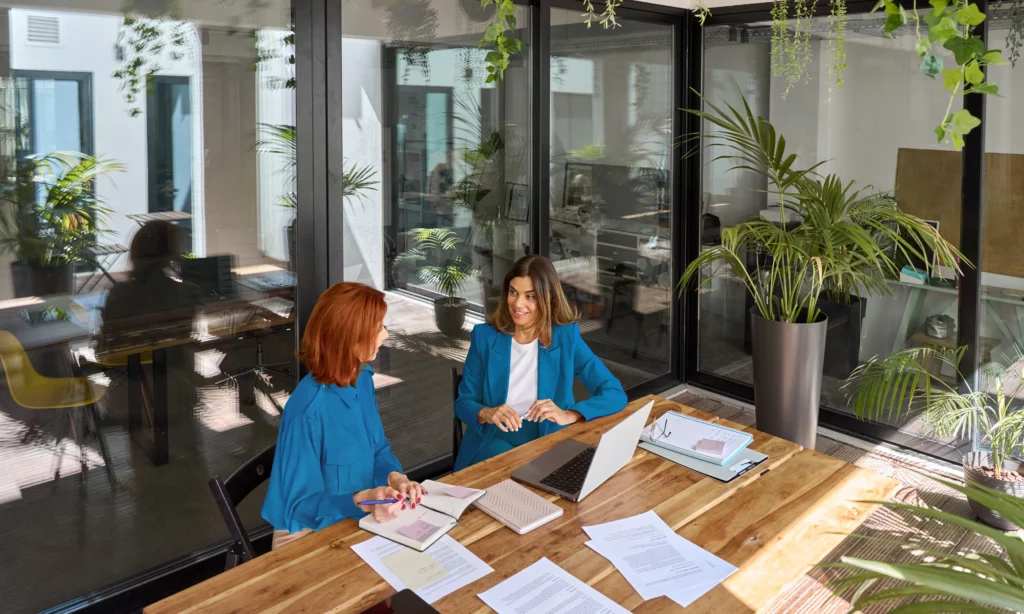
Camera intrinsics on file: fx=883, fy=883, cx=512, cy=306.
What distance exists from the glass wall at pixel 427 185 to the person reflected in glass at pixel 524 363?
2.63ft

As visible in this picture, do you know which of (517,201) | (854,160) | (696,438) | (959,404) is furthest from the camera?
(854,160)

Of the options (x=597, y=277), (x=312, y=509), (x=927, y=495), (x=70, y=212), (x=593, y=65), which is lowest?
(x=927, y=495)

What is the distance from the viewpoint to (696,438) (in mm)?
2707

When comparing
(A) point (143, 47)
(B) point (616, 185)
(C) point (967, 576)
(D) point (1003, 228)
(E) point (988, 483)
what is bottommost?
(E) point (988, 483)

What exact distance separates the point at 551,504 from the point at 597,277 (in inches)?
115

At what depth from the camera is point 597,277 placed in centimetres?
507

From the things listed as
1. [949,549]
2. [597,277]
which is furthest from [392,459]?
[597,277]

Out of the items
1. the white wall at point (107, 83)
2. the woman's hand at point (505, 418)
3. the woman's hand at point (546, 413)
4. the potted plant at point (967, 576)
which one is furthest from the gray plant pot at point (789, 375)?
the potted plant at point (967, 576)

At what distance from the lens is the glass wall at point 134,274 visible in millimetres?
2779

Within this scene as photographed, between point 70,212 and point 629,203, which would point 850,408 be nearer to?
point 629,203

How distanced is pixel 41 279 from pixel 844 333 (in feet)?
12.9

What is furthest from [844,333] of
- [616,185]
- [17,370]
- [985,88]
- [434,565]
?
[17,370]

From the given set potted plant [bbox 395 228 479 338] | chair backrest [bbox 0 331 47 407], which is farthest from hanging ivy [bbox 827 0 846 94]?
chair backrest [bbox 0 331 47 407]

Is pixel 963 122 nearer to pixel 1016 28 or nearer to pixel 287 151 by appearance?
pixel 287 151
